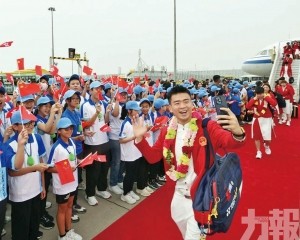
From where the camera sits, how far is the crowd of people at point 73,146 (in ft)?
9.75

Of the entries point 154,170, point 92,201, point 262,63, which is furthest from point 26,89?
point 262,63

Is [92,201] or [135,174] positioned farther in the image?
[135,174]

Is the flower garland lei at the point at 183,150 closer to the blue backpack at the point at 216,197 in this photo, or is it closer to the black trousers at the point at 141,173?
the blue backpack at the point at 216,197

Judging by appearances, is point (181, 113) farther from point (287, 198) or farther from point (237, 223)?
point (287, 198)

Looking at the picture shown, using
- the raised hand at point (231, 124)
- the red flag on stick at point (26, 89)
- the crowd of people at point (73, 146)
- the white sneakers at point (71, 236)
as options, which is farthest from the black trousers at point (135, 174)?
the raised hand at point (231, 124)

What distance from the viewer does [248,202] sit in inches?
185

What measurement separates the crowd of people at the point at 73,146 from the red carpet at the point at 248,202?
1.04 ft

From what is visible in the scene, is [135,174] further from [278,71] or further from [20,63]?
[278,71]

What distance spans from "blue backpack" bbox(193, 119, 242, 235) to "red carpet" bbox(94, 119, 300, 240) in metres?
1.61

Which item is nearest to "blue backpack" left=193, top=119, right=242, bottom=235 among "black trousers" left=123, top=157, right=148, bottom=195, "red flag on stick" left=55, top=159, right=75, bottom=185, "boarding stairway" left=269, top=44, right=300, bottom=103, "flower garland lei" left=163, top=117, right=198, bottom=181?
"flower garland lei" left=163, top=117, right=198, bottom=181

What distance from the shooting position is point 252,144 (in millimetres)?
8781

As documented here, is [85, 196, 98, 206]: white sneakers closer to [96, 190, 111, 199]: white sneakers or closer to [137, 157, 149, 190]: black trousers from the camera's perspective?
[96, 190, 111, 199]: white sneakers

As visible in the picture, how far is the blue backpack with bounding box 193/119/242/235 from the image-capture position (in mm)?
2102

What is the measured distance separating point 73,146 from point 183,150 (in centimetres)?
155
